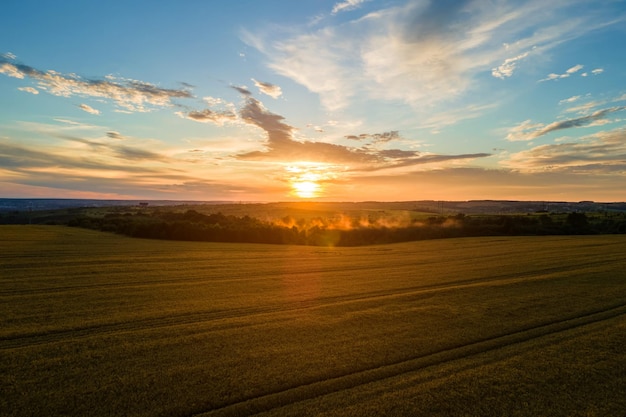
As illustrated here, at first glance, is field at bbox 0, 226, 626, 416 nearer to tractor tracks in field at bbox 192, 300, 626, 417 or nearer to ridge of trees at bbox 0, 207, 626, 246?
tractor tracks in field at bbox 192, 300, 626, 417

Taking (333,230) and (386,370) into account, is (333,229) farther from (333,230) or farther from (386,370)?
(386,370)

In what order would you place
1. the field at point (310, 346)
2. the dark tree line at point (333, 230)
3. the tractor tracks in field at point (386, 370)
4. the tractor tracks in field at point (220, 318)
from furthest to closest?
the dark tree line at point (333, 230), the tractor tracks in field at point (220, 318), the field at point (310, 346), the tractor tracks in field at point (386, 370)

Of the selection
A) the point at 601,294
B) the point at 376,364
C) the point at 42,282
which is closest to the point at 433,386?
the point at 376,364

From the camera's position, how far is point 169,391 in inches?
301

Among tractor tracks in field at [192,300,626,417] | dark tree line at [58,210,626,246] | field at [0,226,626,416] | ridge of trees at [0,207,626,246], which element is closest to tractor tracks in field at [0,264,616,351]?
field at [0,226,626,416]

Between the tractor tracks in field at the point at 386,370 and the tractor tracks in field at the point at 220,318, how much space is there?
4.69m

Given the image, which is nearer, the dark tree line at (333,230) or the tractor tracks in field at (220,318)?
the tractor tracks in field at (220,318)

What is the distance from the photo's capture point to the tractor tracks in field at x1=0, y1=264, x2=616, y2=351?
10.8 meters

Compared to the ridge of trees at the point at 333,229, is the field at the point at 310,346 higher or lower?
lower

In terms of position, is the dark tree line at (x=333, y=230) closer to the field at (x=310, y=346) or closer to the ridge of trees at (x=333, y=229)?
the ridge of trees at (x=333, y=229)

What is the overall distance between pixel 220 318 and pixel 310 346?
4.05 m

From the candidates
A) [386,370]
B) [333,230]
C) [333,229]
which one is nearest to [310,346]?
[386,370]

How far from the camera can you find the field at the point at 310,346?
7337 millimetres

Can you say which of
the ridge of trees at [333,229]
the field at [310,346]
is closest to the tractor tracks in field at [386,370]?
the field at [310,346]
